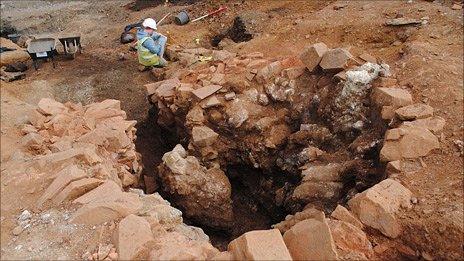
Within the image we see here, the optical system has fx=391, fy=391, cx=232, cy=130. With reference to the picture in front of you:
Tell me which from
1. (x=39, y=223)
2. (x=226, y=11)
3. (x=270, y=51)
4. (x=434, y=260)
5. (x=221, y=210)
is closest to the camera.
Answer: (x=434, y=260)

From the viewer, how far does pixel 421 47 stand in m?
6.03

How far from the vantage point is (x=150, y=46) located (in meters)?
8.49

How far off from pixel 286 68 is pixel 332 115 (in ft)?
4.27

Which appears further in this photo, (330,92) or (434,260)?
(330,92)

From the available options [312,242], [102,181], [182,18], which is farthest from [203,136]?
[182,18]

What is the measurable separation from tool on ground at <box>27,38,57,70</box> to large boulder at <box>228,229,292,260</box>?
7.61 meters

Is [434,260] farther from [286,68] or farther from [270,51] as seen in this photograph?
[270,51]

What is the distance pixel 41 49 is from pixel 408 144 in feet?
27.0

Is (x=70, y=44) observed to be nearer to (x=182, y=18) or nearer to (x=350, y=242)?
(x=182, y=18)

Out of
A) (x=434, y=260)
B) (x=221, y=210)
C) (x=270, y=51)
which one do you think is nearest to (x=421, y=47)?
(x=270, y=51)

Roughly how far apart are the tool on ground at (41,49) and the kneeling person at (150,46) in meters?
2.24

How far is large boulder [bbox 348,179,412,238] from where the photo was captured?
373cm

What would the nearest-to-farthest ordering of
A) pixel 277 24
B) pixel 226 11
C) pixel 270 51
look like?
1. pixel 270 51
2. pixel 277 24
3. pixel 226 11

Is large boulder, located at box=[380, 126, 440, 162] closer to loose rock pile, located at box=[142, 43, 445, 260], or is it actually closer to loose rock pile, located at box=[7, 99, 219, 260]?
loose rock pile, located at box=[142, 43, 445, 260]
